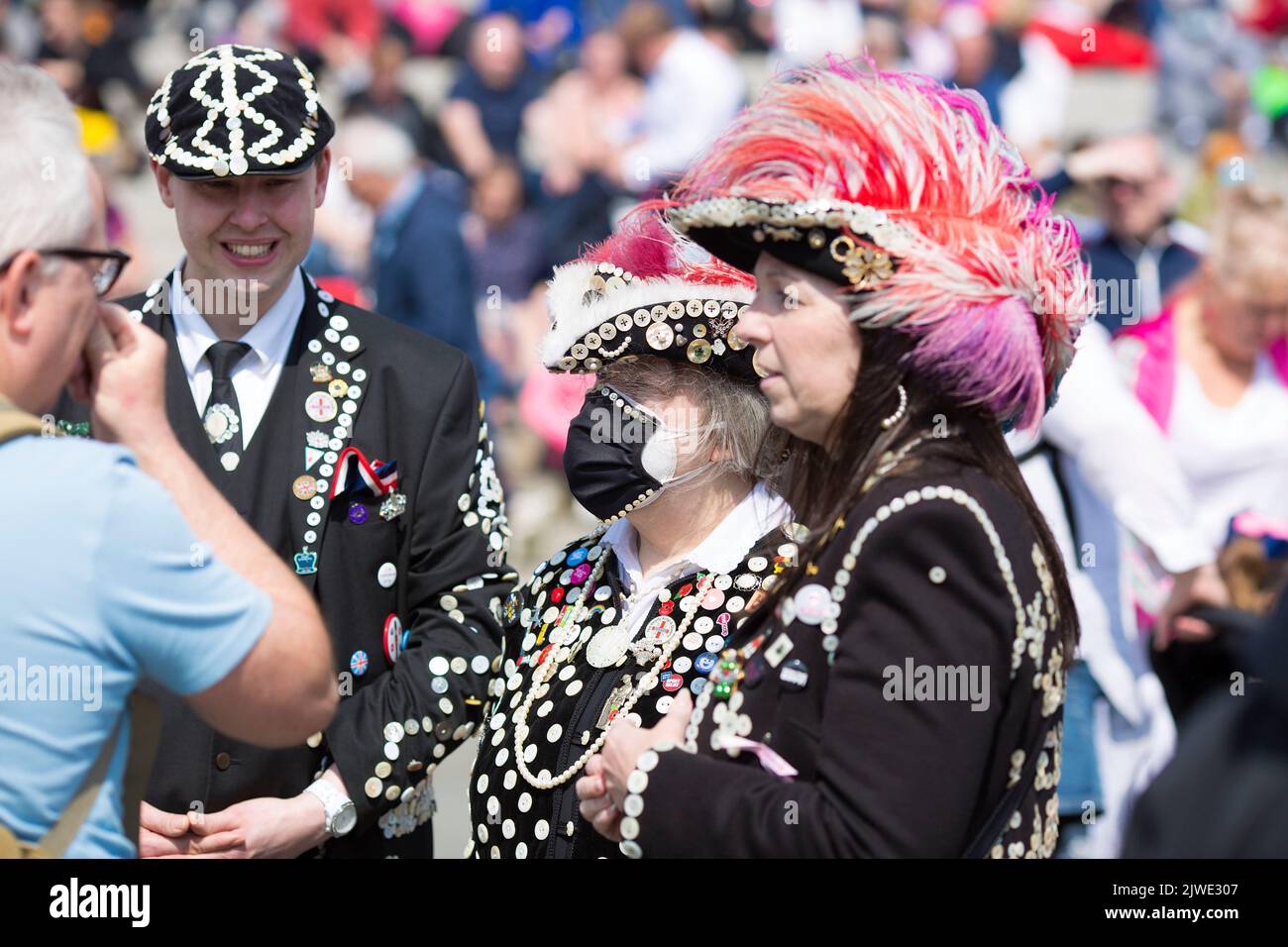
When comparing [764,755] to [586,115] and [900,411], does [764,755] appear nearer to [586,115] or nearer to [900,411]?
[900,411]

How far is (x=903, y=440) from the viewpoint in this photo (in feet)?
7.55

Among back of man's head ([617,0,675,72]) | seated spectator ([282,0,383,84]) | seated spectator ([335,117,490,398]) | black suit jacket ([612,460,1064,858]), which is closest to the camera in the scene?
black suit jacket ([612,460,1064,858])

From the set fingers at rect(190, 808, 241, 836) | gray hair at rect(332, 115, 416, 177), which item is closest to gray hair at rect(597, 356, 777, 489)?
fingers at rect(190, 808, 241, 836)

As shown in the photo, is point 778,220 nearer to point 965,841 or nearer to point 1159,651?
point 965,841

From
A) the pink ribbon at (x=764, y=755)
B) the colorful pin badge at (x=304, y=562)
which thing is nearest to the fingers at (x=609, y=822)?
the pink ribbon at (x=764, y=755)

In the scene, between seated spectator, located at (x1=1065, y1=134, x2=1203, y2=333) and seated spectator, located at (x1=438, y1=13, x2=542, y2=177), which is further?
seated spectator, located at (x1=438, y1=13, x2=542, y2=177)

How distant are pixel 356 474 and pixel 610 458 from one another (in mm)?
488

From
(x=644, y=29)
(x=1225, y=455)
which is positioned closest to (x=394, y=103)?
(x=644, y=29)

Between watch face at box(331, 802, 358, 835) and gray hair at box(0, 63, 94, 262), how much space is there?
4.40ft

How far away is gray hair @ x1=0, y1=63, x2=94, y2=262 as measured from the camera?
192 cm

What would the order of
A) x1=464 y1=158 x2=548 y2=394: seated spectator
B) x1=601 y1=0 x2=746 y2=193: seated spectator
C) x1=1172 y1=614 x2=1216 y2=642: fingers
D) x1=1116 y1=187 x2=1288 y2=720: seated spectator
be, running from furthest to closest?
x1=601 y1=0 x2=746 y2=193: seated spectator
x1=464 y1=158 x2=548 y2=394: seated spectator
x1=1116 y1=187 x2=1288 y2=720: seated spectator
x1=1172 y1=614 x2=1216 y2=642: fingers

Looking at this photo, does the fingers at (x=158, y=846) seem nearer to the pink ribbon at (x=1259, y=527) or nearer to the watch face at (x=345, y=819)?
the watch face at (x=345, y=819)

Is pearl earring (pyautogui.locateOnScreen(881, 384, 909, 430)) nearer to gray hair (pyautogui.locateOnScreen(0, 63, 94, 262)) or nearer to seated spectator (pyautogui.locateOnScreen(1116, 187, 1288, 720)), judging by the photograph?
gray hair (pyautogui.locateOnScreen(0, 63, 94, 262))

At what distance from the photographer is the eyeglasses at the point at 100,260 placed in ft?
6.36
